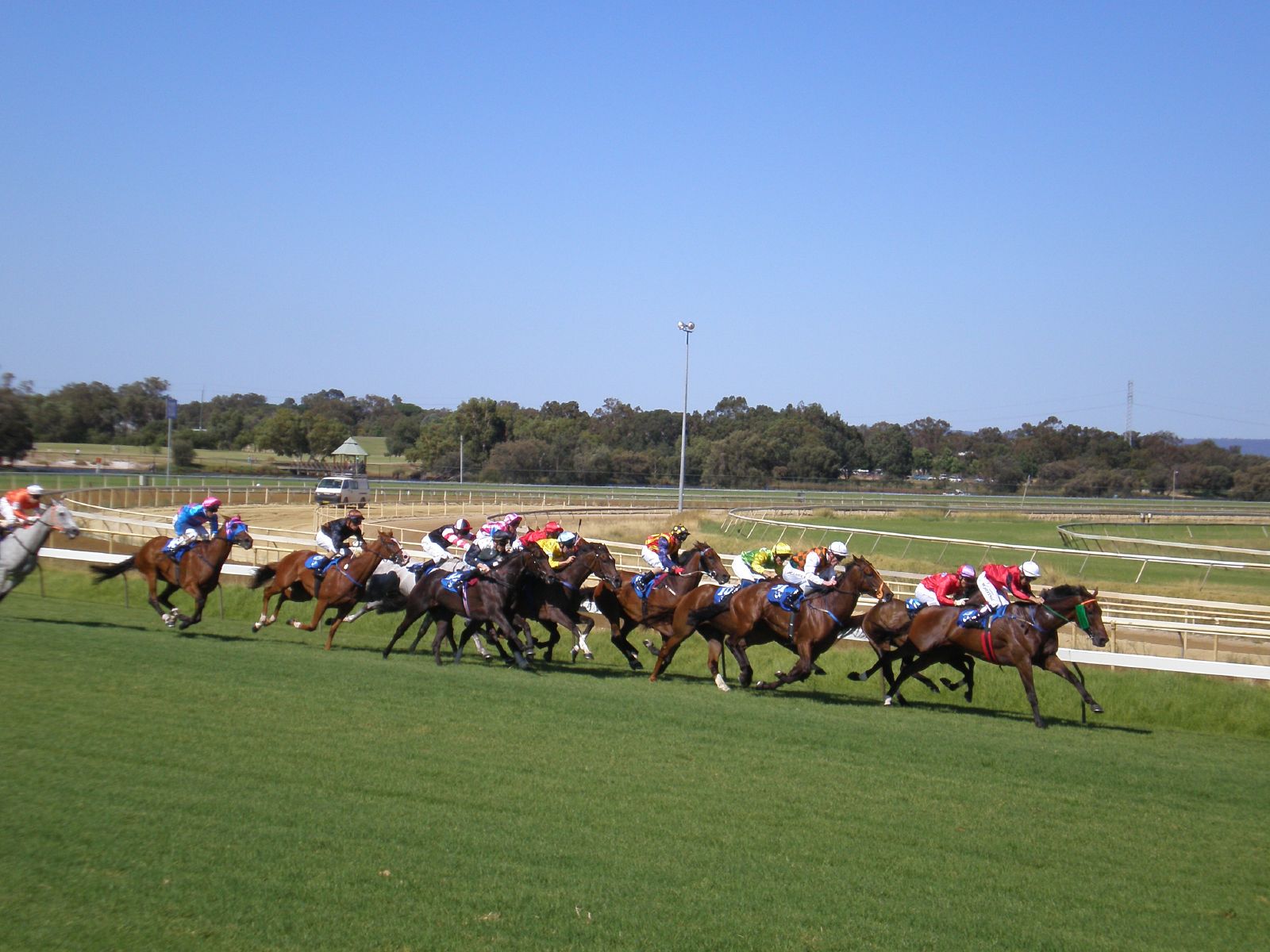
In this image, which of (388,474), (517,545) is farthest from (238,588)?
(388,474)

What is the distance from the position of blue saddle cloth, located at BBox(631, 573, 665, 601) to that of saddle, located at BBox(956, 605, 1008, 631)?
156 inches

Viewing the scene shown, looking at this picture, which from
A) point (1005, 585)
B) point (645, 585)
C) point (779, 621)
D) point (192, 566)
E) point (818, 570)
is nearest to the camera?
point (1005, 585)

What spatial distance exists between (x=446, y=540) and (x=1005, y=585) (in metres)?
7.42

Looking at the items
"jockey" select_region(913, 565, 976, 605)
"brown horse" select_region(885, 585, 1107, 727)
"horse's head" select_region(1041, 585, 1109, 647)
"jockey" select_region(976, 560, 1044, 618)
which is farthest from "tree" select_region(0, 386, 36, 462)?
"horse's head" select_region(1041, 585, 1109, 647)

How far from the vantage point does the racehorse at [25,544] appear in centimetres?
1410

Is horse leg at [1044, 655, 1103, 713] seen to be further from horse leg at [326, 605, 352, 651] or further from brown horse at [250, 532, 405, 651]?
horse leg at [326, 605, 352, 651]

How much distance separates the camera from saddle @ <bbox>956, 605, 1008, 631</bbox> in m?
12.4

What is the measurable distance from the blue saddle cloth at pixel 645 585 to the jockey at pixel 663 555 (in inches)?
1.0

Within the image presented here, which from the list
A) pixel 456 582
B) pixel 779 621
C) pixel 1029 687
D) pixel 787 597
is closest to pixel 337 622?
pixel 456 582

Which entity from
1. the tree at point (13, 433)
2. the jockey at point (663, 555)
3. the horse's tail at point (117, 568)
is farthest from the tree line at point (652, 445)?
the jockey at point (663, 555)

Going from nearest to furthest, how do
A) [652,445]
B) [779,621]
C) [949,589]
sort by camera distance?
[949,589]
[779,621]
[652,445]

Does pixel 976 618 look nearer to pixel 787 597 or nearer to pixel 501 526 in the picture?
pixel 787 597

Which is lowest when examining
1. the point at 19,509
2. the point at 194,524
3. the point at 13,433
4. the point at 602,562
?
the point at 602,562

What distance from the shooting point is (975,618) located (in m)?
12.6
